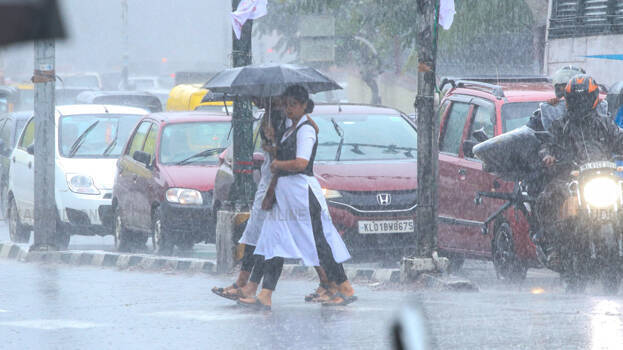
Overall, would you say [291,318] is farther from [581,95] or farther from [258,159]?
[258,159]

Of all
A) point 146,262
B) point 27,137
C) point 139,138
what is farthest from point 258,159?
point 27,137

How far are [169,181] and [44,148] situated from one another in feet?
5.15

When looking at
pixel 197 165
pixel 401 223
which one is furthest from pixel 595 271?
pixel 197 165

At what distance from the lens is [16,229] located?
58.2ft

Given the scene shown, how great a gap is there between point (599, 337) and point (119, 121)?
1193 cm

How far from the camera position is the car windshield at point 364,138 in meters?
13.1

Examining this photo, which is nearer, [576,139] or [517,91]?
[576,139]

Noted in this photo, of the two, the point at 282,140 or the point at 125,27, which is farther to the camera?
the point at 125,27

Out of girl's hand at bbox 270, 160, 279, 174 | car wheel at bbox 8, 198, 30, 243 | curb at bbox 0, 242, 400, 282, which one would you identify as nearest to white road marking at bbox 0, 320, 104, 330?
girl's hand at bbox 270, 160, 279, 174

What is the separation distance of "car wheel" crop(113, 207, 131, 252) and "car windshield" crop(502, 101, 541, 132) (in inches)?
231

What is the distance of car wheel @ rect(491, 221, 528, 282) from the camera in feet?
34.8

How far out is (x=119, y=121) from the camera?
17984 millimetres

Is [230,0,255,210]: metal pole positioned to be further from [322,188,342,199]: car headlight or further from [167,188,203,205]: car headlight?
[167,188,203,205]: car headlight

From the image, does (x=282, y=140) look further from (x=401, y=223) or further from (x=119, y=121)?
(x=119, y=121)
